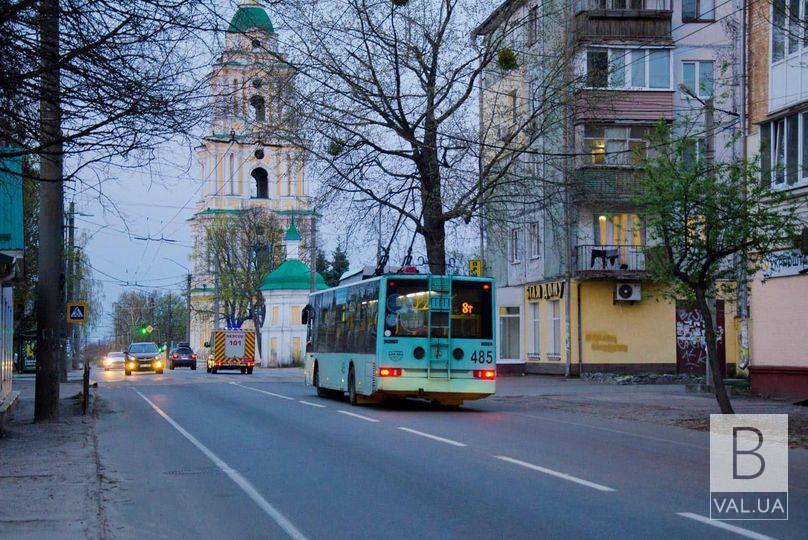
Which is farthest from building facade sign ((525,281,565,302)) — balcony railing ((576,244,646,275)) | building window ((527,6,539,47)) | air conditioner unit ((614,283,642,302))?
building window ((527,6,539,47))

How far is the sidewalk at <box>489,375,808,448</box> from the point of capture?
22.9 metres

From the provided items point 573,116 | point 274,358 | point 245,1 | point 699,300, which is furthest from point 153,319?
point 245,1

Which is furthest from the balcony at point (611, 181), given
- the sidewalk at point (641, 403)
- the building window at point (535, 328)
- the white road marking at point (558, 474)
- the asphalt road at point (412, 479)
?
the white road marking at point (558, 474)

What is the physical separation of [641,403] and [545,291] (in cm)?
1972

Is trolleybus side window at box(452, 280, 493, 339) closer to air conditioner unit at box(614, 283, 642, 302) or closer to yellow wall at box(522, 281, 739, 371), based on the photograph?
yellow wall at box(522, 281, 739, 371)

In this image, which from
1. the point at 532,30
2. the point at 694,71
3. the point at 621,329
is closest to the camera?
the point at 532,30

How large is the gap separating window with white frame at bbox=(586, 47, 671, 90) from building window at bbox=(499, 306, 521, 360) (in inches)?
485

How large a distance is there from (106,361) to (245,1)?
74674mm

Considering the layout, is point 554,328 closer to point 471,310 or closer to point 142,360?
point 471,310

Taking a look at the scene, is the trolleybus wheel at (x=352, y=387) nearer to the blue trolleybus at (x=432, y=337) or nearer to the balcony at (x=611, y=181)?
the blue trolleybus at (x=432, y=337)

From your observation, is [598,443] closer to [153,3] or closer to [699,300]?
[699,300]

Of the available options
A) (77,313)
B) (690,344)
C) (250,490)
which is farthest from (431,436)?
(690,344)

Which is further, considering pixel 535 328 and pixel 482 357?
pixel 535 328

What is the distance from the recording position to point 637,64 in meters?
43.1
